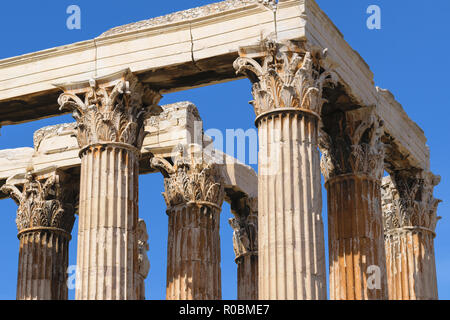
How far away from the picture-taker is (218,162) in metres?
43.9

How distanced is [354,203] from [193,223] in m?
7.24

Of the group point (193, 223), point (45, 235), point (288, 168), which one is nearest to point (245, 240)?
point (193, 223)

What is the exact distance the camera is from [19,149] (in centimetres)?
4700

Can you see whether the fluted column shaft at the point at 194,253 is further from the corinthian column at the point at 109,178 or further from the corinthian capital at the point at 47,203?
the corinthian column at the point at 109,178

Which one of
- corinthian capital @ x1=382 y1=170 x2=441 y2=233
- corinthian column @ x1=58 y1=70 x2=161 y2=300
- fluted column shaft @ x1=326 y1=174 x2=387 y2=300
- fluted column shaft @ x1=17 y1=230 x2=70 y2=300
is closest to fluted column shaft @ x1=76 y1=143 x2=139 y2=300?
corinthian column @ x1=58 y1=70 x2=161 y2=300

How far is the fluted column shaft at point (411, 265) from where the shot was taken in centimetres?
4122

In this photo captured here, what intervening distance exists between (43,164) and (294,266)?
16792mm

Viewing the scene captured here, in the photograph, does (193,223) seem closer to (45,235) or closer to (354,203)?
(45,235)

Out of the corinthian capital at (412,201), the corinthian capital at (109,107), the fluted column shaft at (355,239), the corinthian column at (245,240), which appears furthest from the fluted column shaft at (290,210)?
the corinthian column at (245,240)

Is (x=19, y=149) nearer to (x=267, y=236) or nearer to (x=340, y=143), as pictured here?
(x=340, y=143)

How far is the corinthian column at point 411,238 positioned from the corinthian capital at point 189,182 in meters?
6.57

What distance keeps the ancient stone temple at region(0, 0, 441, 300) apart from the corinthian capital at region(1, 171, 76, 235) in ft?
0.21

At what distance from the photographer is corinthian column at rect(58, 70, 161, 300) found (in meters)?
33.0
